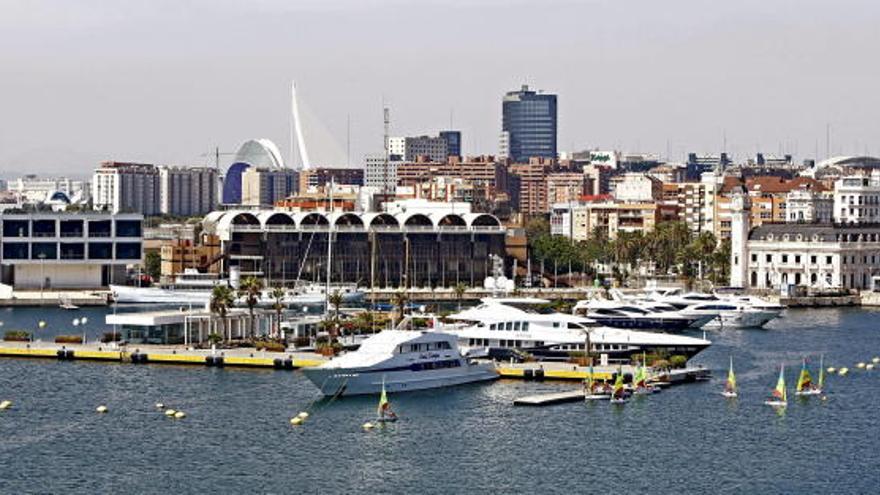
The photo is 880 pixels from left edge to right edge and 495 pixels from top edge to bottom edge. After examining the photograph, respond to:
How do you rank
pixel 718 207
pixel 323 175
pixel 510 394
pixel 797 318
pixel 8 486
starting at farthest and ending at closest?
pixel 323 175
pixel 718 207
pixel 797 318
pixel 510 394
pixel 8 486

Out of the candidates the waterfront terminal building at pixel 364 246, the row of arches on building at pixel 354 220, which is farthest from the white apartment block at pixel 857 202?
the row of arches on building at pixel 354 220

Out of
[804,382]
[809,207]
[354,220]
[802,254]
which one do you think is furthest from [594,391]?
[809,207]

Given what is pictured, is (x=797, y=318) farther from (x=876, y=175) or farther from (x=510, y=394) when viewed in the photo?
(x=876, y=175)

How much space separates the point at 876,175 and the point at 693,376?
76609 mm

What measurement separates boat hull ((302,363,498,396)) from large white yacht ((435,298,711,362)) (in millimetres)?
4509

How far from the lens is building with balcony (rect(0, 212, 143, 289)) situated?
307 ft

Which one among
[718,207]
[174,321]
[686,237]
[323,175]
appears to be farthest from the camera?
[323,175]

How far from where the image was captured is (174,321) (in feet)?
193

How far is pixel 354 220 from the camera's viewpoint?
101m

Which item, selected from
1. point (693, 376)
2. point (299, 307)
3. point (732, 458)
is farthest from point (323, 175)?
point (732, 458)

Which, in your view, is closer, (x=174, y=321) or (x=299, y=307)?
(x=174, y=321)

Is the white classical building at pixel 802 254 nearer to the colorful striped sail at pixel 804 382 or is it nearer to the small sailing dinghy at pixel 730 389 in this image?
the colorful striped sail at pixel 804 382

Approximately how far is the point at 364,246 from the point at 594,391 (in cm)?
5284

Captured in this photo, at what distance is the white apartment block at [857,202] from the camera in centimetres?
10381
